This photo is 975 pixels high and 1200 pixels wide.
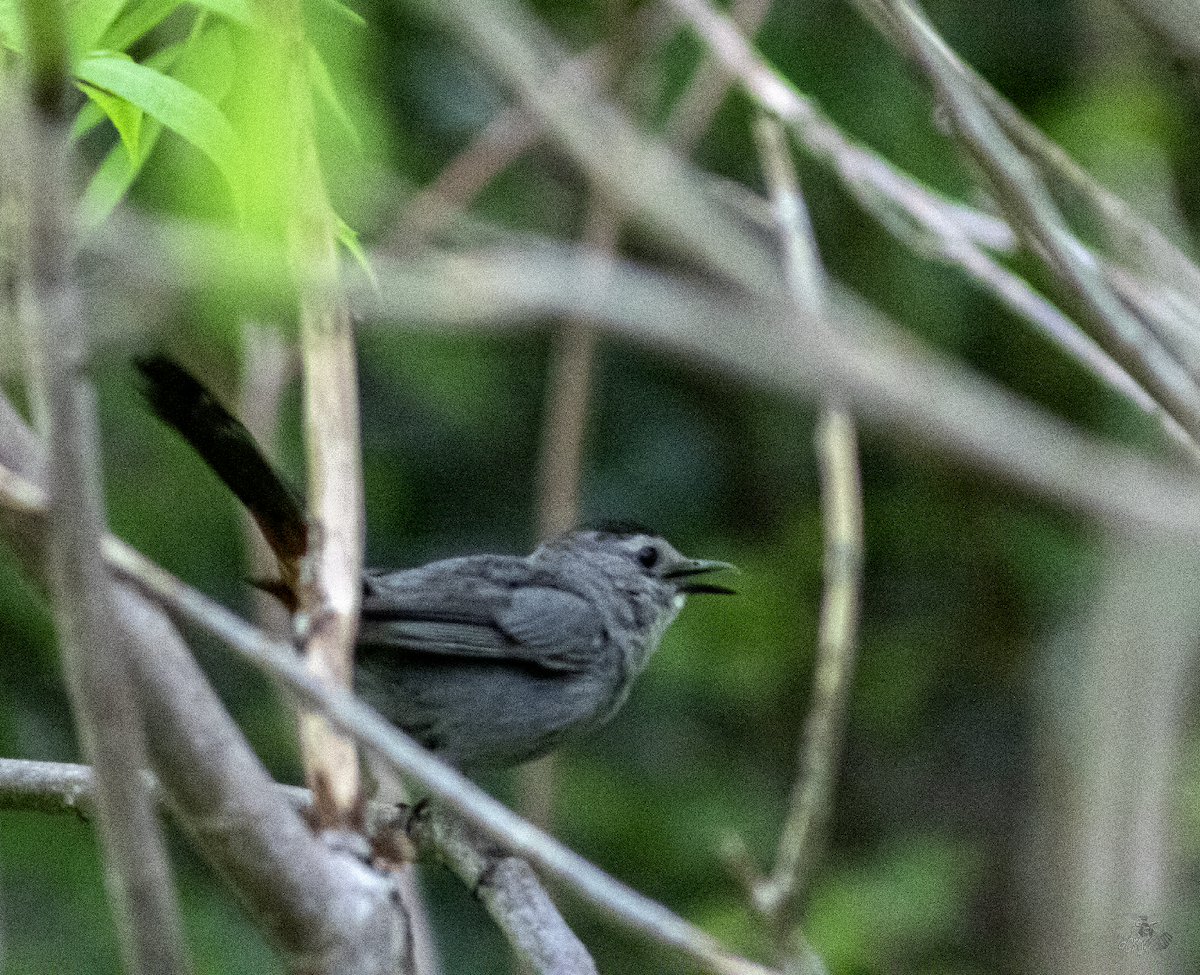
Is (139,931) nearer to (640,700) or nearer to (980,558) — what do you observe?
(640,700)

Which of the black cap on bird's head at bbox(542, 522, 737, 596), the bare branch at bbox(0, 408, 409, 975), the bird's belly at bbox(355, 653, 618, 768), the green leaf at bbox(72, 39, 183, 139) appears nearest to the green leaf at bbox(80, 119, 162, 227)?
the green leaf at bbox(72, 39, 183, 139)

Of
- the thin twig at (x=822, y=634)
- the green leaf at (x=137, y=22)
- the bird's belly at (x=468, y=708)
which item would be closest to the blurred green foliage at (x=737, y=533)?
the bird's belly at (x=468, y=708)

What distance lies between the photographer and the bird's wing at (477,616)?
3.59m

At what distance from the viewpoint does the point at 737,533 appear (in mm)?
6871

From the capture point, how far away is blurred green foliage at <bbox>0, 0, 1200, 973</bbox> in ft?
17.2

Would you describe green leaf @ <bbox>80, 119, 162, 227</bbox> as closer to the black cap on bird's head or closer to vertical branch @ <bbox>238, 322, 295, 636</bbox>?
vertical branch @ <bbox>238, 322, 295, 636</bbox>

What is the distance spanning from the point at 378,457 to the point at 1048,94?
3313mm

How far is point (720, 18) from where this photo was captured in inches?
131

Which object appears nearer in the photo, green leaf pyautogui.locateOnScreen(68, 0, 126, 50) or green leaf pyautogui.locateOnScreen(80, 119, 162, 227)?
green leaf pyautogui.locateOnScreen(68, 0, 126, 50)

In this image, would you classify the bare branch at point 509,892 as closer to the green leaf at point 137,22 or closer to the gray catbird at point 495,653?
the gray catbird at point 495,653

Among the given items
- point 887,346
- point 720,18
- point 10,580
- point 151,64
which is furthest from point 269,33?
point 10,580

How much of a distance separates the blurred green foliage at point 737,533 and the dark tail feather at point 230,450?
1626mm

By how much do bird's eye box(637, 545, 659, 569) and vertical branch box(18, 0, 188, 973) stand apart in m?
3.26

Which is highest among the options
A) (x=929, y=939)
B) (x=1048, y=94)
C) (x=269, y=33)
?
(x=1048, y=94)
